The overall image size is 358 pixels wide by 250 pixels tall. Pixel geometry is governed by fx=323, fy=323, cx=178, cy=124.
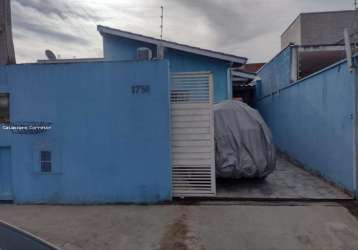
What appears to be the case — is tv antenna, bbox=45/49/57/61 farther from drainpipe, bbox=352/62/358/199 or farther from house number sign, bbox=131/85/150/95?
drainpipe, bbox=352/62/358/199

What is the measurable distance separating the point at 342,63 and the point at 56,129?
630cm

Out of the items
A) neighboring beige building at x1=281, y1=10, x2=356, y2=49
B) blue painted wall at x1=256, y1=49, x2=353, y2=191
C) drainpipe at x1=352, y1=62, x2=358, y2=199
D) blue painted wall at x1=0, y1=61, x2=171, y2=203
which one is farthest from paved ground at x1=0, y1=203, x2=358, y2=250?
neighboring beige building at x1=281, y1=10, x2=356, y2=49

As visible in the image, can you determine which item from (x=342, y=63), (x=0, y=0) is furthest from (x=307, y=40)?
(x=0, y=0)

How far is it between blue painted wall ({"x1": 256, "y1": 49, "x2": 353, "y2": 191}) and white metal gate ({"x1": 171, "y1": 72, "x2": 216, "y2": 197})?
2914 mm

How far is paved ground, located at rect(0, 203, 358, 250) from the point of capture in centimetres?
468

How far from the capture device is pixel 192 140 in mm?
6828

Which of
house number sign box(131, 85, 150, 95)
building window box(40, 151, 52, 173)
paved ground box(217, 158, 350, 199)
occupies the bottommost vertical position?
paved ground box(217, 158, 350, 199)

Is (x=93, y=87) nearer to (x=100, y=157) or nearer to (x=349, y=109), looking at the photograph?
(x=100, y=157)

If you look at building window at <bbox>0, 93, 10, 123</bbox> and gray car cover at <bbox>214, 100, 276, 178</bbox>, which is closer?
building window at <bbox>0, 93, 10, 123</bbox>

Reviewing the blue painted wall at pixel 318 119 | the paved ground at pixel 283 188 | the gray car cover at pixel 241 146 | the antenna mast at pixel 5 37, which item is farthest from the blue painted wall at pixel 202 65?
the antenna mast at pixel 5 37

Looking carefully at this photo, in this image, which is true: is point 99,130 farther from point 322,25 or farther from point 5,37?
point 322,25

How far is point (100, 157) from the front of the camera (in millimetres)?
6789

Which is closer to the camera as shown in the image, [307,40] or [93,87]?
[93,87]

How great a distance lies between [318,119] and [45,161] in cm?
695
